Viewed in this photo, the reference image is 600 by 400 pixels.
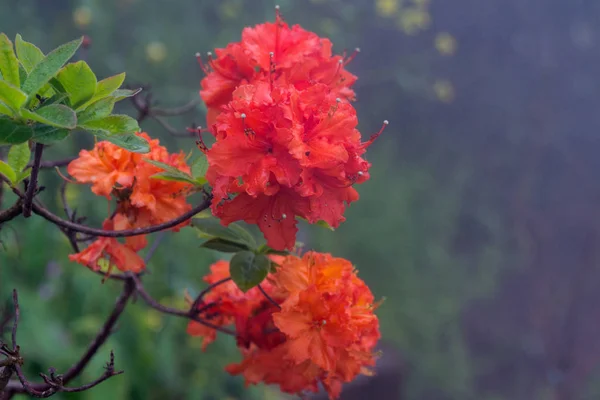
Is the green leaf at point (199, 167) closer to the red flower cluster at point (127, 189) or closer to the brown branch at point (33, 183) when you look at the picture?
the red flower cluster at point (127, 189)

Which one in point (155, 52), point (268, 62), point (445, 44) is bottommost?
point (268, 62)

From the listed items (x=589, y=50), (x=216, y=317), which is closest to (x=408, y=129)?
(x=589, y=50)

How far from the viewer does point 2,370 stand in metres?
0.47

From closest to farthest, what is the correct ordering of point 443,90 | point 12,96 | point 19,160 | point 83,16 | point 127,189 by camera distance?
point 12,96 < point 19,160 < point 127,189 < point 83,16 < point 443,90

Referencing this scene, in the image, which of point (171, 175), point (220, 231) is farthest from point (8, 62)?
point (220, 231)

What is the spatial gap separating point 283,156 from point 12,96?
20cm

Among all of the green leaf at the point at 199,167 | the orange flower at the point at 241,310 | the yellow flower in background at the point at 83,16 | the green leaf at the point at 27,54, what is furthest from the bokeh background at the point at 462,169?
the green leaf at the point at 27,54

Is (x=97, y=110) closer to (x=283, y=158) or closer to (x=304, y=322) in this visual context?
(x=283, y=158)

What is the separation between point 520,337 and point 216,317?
8.76 ft

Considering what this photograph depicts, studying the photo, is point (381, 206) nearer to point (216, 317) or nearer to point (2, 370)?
point (216, 317)

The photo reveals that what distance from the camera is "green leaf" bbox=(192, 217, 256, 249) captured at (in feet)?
2.10

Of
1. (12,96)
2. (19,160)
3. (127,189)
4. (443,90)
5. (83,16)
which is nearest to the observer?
(12,96)

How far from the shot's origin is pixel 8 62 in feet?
1.42

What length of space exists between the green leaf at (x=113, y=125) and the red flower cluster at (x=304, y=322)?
246 millimetres
